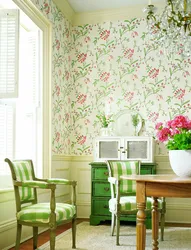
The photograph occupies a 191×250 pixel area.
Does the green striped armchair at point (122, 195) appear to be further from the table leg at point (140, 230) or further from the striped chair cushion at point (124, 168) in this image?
the table leg at point (140, 230)

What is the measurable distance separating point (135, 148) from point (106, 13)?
236 centimetres

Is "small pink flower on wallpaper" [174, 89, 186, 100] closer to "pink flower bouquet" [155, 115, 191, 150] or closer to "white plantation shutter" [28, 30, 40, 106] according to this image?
"white plantation shutter" [28, 30, 40, 106]

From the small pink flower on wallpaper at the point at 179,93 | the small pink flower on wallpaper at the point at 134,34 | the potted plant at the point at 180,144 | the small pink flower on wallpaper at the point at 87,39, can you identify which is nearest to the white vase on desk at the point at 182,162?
the potted plant at the point at 180,144

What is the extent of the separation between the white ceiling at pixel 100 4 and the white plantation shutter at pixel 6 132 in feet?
8.26

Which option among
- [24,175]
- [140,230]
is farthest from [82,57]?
[140,230]

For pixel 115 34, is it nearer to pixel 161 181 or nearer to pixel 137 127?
pixel 137 127

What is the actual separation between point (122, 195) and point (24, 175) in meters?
1.48

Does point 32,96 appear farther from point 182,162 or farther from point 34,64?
point 182,162

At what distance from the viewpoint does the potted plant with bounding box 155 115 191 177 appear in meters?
3.39

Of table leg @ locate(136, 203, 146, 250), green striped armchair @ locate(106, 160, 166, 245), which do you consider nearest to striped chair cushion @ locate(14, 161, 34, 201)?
green striped armchair @ locate(106, 160, 166, 245)

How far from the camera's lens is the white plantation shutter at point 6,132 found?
4.42 meters

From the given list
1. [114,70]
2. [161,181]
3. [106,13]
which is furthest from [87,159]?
[161,181]

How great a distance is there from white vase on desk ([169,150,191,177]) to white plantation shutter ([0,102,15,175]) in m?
1.98

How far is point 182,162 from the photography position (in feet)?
11.2
